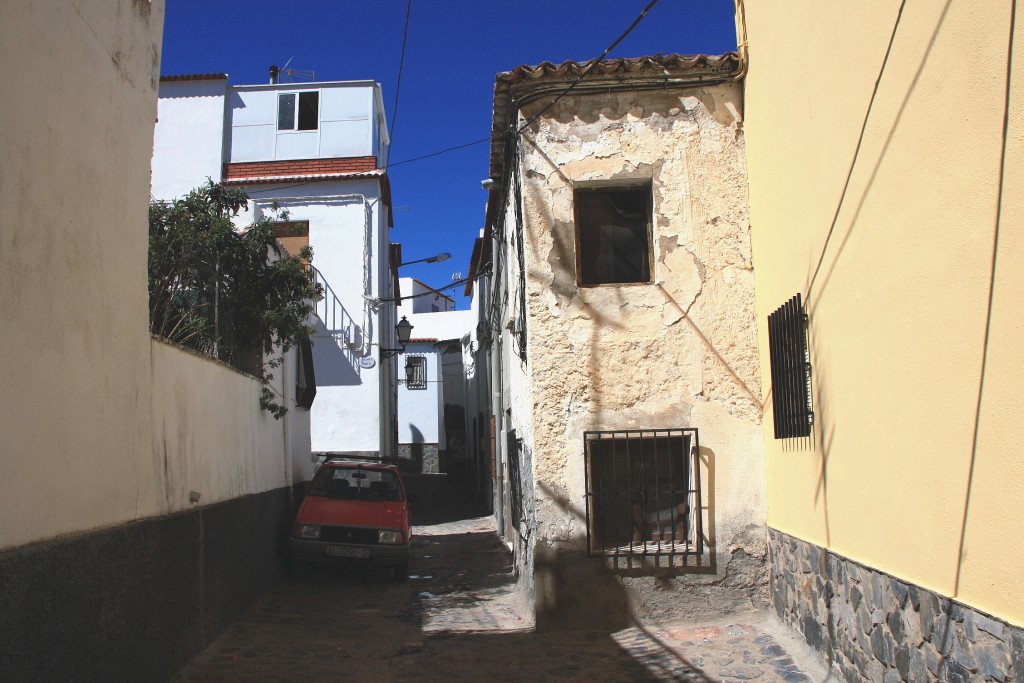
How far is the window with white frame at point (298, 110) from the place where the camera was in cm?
2111

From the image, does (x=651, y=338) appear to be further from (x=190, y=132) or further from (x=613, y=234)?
(x=190, y=132)

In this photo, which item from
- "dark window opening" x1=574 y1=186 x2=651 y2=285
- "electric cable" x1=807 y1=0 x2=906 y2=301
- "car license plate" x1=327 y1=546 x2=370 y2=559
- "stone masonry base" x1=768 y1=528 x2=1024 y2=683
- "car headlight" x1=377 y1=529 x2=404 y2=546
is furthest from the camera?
"car headlight" x1=377 y1=529 x2=404 y2=546

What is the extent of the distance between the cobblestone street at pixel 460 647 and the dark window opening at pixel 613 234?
3.41 metres

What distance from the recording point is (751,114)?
8.11 metres

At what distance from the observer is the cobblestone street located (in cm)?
683

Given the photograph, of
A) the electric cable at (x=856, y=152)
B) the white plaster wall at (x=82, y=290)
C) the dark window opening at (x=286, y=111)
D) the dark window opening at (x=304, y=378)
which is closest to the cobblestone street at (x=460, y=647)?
the white plaster wall at (x=82, y=290)

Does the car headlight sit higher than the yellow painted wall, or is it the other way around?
the yellow painted wall

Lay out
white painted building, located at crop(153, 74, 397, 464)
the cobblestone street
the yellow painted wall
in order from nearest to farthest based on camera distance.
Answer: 1. the yellow painted wall
2. the cobblestone street
3. white painted building, located at crop(153, 74, 397, 464)

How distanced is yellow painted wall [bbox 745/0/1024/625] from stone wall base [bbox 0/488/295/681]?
4.60 m

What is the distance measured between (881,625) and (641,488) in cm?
313

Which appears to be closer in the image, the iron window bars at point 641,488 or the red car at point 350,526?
the iron window bars at point 641,488

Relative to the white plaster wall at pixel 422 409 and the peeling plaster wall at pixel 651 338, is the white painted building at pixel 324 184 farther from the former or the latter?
the white plaster wall at pixel 422 409

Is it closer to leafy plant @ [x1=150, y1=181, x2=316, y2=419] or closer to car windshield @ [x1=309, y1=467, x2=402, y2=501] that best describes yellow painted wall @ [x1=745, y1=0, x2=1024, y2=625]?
leafy plant @ [x1=150, y1=181, x2=316, y2=419]

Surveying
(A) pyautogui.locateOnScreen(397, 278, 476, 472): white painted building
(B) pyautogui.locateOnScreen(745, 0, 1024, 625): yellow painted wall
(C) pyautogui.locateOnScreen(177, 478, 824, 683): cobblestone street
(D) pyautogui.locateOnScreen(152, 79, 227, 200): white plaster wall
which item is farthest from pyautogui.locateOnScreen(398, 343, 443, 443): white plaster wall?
(B) pyautogui.locateOnScreen(745, 0, 1024, 625): yellow painted wall
